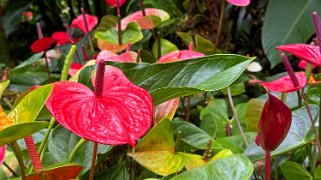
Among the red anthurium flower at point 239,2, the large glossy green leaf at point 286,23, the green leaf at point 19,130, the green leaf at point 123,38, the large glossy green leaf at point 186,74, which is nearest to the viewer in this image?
the green leaf at point 19,130

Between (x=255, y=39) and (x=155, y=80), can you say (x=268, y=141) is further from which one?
(x=255, y=39)

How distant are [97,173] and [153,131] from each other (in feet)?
0.38

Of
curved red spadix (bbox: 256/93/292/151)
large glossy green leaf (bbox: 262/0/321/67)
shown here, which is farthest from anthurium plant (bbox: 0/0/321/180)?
large glossy green leaf (bbox: 262/0/321/67)

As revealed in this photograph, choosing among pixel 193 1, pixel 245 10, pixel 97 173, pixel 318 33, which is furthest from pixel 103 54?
pixel 245 10

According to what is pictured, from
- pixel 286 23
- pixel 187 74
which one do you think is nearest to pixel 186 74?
pixel 187 74

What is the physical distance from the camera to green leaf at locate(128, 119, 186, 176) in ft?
1.47

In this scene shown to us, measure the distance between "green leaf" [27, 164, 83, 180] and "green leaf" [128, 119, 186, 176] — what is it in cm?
7

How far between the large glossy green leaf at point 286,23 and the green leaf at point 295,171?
0.71 m

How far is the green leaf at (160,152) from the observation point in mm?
449

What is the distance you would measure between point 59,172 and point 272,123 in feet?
0.59

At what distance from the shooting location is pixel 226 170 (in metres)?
0.37

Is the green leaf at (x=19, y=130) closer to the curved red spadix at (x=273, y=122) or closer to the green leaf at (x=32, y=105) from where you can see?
the green leaf at (x=32, y=105)

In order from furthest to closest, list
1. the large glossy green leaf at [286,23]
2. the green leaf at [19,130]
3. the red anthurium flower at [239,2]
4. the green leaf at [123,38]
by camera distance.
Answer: the large glossy green leaf at [286,23]
the green leaf at [123,38]
the red anthurium flower at [239,2]
the green leaf at [19,130]

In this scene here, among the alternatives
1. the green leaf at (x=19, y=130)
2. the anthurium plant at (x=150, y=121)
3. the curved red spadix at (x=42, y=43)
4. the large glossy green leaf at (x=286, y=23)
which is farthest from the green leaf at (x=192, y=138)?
the large glossy green leaf at (x=286, y=23)
